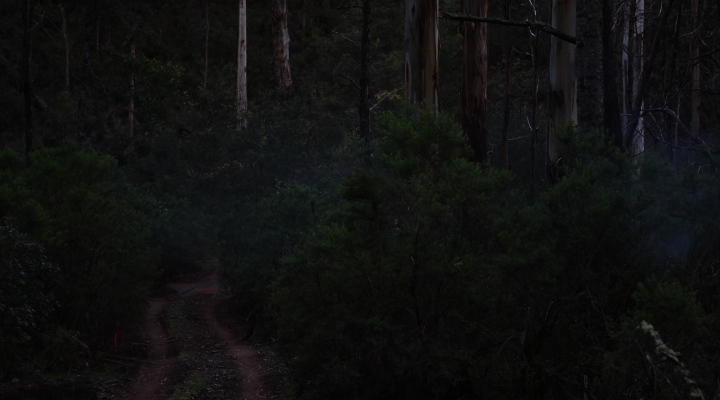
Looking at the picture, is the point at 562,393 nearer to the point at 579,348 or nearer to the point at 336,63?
the point at 579,348

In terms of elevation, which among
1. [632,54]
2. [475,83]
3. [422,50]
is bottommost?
[475,83]

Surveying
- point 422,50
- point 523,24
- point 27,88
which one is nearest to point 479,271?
point 523,24

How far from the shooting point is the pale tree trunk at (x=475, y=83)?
1614cm

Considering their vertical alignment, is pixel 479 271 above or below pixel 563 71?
below

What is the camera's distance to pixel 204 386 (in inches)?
547

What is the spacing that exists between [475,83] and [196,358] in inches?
310

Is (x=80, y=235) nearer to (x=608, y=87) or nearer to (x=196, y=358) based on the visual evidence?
(x=196, y=358)

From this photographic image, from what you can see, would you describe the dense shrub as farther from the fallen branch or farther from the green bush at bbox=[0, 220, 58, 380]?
the green bush at bbox=[0, 220, 58, 380]

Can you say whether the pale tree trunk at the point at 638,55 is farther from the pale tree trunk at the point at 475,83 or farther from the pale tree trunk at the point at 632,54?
the pale tree trunk at the point at 475,83

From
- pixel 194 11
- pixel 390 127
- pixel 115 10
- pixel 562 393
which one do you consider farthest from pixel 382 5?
pixel 562 393

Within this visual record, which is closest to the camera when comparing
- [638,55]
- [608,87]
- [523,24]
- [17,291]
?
[523,24]

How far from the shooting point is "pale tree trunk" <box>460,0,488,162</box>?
1614cm

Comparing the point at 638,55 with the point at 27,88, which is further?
the point at 638,55

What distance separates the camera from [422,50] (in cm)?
1259
